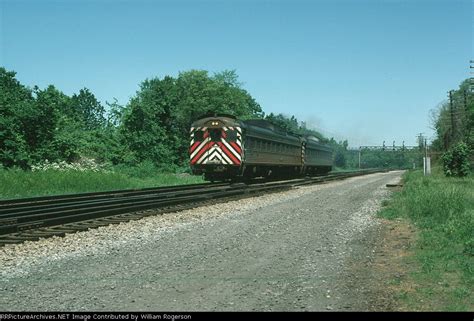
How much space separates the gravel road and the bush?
2388 cm

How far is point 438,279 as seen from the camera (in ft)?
19.5

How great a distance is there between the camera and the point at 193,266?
675 cm

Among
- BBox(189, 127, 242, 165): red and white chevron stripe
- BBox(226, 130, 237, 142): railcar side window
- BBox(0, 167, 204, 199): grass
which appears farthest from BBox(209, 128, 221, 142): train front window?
BBox(0, 167, 204, 199): grass

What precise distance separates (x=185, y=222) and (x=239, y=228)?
1565mm

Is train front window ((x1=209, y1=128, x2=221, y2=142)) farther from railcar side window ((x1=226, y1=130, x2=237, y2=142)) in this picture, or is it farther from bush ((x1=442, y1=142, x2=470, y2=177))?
bush ((x1=442, y1=142, x2=470, y2=177))

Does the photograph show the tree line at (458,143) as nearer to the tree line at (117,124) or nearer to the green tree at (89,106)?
the tree line at (117,124)

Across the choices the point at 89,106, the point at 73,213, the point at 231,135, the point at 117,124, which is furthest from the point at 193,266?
the point at 89,106

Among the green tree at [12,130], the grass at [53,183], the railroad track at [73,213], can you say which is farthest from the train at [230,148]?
the green tree at [12,130]

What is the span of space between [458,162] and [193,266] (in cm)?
3042

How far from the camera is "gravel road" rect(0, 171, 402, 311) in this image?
16.5ft

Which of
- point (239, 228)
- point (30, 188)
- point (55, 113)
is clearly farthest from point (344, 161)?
point (239, 228)

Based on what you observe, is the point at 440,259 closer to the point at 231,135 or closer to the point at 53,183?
the point at 231,135

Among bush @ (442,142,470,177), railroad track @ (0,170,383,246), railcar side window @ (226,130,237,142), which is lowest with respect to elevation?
railroad track @ (0,170,383,246)
